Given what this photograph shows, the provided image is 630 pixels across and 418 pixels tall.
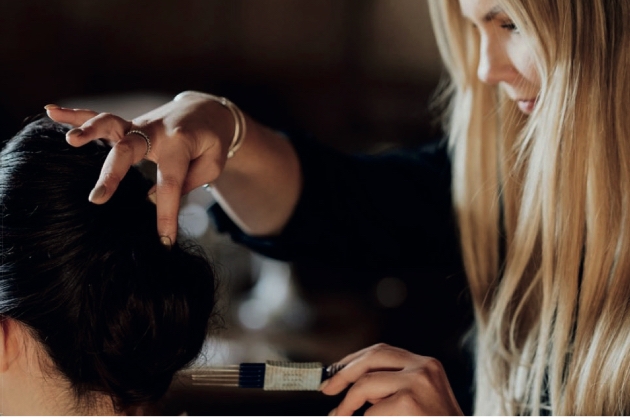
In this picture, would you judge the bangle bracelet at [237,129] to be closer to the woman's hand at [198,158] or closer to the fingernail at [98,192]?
the woman's hand at [198,158]

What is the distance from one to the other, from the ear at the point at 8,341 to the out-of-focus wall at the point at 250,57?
943 mm

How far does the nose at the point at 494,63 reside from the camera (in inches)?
30.0

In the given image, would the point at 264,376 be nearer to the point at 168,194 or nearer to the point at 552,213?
the point at 168,194

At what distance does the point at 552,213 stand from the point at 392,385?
0.27m

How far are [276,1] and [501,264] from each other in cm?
89

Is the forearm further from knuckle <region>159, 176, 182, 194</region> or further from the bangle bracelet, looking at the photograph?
knuckle <region>159, 176, 182, 194</region>

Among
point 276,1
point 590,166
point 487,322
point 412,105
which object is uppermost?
point 276,1

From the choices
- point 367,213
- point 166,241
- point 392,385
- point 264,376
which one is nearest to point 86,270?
point 166,241

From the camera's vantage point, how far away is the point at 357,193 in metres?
0.96

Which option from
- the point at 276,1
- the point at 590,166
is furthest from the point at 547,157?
the point at 276,1

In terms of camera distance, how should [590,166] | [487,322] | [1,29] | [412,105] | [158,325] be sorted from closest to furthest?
[158,325]
[590,166]
[487,322]
[1,29]
[412,105]

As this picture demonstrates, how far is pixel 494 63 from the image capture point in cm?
77

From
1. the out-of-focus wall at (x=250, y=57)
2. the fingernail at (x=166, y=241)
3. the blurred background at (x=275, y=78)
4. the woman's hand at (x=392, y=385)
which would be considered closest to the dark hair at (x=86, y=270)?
the fingernail at (x=166, y=241)

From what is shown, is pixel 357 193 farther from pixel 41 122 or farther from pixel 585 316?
pixel 41 122
